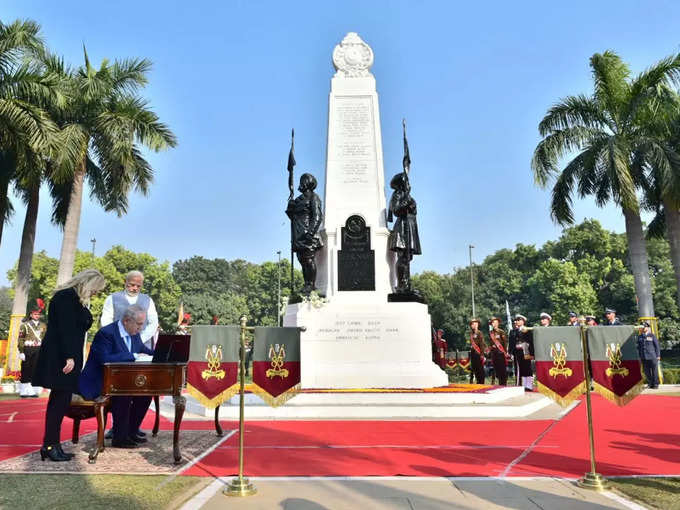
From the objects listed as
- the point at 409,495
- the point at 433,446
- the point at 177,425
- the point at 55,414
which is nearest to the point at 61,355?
the point at 55,414

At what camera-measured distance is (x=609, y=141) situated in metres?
16.5

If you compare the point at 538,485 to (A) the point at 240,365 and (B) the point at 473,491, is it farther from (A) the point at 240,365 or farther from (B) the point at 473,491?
(A) the point at 240,365

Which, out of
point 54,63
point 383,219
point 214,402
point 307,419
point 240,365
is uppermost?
point 54,63

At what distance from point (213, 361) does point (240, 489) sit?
1.30 m

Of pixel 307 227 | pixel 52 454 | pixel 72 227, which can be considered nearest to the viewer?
pixel 52 454

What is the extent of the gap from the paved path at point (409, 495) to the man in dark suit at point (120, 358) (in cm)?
207

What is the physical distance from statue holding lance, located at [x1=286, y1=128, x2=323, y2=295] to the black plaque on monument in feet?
2.14

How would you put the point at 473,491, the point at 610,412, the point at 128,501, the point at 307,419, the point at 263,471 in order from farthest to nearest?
the point at 610,412
the point at 307,419
the point at 263,471
the point at 473,491
the point at 128,501

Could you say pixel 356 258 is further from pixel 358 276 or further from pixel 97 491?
pixel 97 491

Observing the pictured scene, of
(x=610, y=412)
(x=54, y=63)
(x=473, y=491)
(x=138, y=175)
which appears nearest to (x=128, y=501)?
(x=473, y=491)

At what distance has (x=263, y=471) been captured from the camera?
4652 millimetres

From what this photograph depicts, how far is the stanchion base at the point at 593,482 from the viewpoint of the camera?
3.99m

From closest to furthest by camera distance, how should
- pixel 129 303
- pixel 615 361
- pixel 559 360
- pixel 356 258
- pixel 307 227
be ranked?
pixel 615 361 → pixel 559 360 → pixel 129 303 → pixel 356 258 → pixel 307 227

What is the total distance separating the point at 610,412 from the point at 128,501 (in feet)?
27.9
